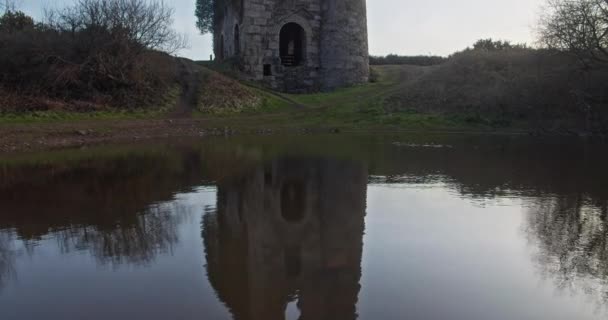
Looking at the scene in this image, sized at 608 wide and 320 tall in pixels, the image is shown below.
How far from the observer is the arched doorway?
33.6m

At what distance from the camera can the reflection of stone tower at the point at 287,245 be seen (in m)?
5.05

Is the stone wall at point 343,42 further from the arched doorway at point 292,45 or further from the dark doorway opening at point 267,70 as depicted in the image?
the dark doorway opening at point 267,70

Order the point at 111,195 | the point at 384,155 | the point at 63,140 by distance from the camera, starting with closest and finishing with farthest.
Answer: the point at 111,195
the point at 384,155
the point at 63,140

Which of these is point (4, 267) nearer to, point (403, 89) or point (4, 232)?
point (4, 232)

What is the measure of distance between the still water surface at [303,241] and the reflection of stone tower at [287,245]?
3 cm

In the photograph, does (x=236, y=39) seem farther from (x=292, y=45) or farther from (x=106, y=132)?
(x=106, y=132)

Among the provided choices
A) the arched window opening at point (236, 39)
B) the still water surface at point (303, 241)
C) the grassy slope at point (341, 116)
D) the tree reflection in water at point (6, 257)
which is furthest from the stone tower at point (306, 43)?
the tree reflection in water at point (6, 257)

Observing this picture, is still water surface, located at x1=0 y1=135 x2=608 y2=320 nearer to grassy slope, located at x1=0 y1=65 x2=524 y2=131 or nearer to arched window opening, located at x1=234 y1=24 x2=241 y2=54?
grassy slope, located at x1=0 y1=65 x2=524 y2=131

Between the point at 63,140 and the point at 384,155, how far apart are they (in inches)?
429

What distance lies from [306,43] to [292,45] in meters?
4.83

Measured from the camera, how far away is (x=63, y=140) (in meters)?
18.3

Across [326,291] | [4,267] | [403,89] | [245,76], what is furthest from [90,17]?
[326,291]

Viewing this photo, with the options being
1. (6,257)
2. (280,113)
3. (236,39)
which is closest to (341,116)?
(280,113)

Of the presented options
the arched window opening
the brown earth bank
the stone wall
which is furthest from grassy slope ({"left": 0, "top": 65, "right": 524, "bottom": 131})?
the arched window opening
